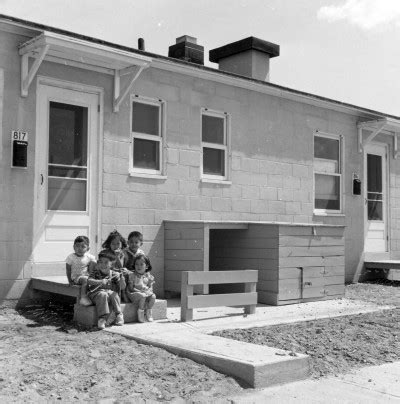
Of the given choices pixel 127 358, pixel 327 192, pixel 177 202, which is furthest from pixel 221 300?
pixel 327 192

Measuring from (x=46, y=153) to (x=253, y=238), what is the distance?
3.52 metres

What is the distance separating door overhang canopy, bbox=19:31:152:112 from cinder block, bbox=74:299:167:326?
3.26 metres

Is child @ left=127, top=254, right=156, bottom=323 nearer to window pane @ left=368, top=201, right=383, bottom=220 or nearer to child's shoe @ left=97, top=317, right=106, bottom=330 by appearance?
child's shoe @ left=97, top=317, right=106, bottom=330

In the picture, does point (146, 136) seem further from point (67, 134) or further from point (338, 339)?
point (338, 339)

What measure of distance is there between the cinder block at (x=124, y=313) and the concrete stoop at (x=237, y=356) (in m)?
0.61

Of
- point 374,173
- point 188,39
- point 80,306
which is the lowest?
point 80,306

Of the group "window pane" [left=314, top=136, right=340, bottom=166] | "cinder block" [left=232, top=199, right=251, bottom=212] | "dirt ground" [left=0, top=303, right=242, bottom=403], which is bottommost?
"dirt ground" [left=0, top=303, right=242, bottom=403]

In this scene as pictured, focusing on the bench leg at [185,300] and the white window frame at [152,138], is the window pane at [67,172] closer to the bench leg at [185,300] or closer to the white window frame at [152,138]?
the white window frame at [152,138]

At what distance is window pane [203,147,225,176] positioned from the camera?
1110 centimetres

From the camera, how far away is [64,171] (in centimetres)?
927

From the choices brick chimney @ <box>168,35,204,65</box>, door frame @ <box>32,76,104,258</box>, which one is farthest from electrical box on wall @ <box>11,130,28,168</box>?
brick chimney @ <box>168,35,204,65</box>

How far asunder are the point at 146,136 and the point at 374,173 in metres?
6.61

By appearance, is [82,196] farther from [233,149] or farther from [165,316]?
[233,149]

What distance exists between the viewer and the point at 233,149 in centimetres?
1140
